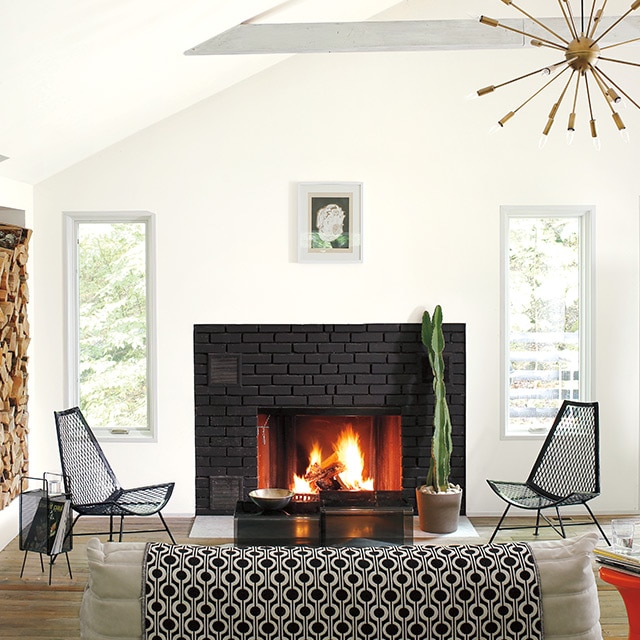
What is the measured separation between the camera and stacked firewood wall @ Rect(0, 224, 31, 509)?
5016mm

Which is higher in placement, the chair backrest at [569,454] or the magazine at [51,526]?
the chair backrest at [569,454]

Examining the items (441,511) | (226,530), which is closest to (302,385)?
(226,530)

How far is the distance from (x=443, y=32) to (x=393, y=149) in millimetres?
1032

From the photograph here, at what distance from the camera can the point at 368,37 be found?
4.65 metres

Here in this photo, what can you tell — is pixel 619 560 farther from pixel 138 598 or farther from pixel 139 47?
pixel 139 47

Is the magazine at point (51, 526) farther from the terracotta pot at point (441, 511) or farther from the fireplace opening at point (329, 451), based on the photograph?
the terracotta pot at point (441, 511)

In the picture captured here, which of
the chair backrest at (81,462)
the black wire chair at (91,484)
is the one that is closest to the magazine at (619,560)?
the black wire chair at (91,484)

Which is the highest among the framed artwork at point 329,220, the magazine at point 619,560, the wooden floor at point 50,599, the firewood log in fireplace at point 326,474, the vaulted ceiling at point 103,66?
the vaulted ceiling at point 103,66

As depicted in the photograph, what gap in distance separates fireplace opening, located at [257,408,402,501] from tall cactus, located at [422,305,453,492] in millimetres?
482

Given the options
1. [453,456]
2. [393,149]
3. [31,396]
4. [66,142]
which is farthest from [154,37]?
[453,456]

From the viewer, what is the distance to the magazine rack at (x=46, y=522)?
4.38 m

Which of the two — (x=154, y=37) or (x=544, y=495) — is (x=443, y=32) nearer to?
(x=154, y=37)

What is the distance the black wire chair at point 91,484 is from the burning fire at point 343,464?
1.13 metres

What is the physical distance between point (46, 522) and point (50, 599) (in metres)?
0.45
